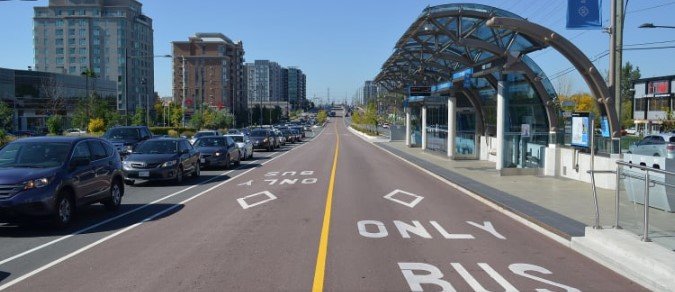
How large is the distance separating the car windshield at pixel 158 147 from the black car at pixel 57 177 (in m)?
6.49

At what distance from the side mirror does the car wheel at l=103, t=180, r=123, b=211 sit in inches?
53.0

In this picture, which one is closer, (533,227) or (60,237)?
(60,237)

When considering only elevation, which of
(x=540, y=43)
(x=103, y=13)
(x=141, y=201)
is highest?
(x=103, y=13)

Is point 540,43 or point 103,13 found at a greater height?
Result: point 103,13

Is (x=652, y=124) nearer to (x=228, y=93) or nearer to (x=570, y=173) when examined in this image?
(x=570, y=173)

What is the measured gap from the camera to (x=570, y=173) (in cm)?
1992

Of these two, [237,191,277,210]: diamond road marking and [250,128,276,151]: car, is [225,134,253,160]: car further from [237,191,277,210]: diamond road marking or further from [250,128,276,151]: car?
[237,191,277,210]: diamond road marking

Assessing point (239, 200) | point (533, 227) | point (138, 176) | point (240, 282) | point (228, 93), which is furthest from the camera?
point (228, 93)

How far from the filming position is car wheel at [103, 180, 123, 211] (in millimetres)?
13453

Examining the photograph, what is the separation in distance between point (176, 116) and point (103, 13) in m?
49.4

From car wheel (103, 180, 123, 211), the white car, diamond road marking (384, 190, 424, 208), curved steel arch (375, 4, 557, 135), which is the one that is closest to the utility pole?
curved steel arch (375, 4, 557, 135)

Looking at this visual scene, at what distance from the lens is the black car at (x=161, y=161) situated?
19.0 m

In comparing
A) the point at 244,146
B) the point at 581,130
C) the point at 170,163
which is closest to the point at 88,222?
the point at 170,163

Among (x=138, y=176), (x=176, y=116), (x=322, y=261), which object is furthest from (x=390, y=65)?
(x=176, y=116)
